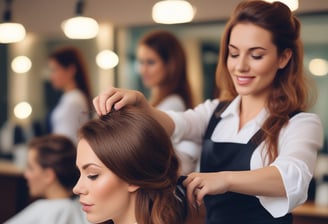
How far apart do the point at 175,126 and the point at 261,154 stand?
0.29 metres

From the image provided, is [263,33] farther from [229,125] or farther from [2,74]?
[2,74]

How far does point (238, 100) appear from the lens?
1.86m

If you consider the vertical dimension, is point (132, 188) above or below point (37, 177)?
above

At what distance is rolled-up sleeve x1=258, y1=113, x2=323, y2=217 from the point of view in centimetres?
154

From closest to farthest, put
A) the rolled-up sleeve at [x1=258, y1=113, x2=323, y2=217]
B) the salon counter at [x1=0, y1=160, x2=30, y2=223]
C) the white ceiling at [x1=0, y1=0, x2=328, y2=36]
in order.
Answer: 1. the rolled-up sleeve at [x1=258, y1=113, x2=323, y2=217]
2. the white ceiling at [x1=0, y1=0, x2=328, y2=36]
3. the salon counter at [x1=0, y1=160, x2=30, y2=223]

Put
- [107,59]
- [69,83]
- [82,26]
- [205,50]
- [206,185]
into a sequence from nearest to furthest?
[206,185] → [69,83] → [82,26] → [205,50] → [107,59]

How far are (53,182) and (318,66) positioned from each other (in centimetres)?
233

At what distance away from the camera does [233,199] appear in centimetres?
174

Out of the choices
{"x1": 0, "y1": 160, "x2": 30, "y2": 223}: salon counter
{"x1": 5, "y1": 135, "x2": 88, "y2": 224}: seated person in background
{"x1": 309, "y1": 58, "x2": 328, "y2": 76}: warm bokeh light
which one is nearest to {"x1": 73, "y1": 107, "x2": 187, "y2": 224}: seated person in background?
{"x1": 5, "y1": 135, "x2": 88, "y2": 224}: seated person in background

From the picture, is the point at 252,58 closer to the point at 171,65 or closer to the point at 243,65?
the point at 243,65

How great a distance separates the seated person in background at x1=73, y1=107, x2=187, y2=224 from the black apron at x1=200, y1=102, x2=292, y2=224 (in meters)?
0.17

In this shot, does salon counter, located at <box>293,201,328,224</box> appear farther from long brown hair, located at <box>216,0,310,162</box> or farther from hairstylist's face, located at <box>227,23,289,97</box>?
hairstylist's face, located at <box>227,23,289,97</box>

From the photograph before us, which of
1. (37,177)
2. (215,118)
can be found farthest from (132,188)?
(37,177)

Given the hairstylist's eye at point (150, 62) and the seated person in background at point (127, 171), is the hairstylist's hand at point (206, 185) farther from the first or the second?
the hairstylist's eye at point (150, 62)
